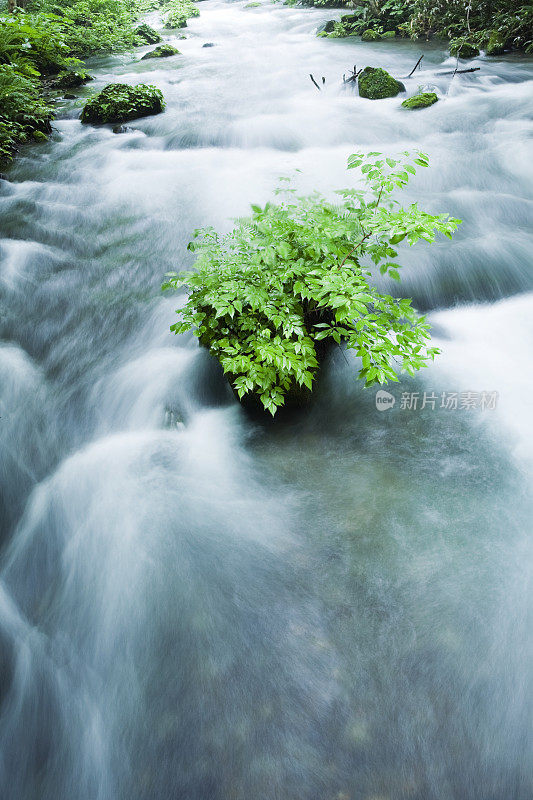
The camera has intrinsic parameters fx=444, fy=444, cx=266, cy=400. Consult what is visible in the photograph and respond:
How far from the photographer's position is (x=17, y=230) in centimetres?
548

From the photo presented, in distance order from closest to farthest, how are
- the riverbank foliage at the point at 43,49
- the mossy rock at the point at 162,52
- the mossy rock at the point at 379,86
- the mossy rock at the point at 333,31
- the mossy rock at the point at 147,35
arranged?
the riverbank foliage at the point at 43,49 < the mossy rock at the point at 379,86 < the mossy rock at the point at 162,52 < the mossy rock at the point at 333,31 < the mossy rock at the point at 147,35

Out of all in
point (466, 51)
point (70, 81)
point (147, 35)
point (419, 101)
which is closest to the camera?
point (419, 101)

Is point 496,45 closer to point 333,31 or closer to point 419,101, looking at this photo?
point 419,101

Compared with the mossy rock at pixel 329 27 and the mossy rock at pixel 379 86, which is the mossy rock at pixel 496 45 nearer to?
the mossy rock at pixel 379 86

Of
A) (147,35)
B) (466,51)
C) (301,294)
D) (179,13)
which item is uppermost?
(179,13)

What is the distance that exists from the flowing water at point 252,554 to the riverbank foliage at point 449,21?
8.00 metres

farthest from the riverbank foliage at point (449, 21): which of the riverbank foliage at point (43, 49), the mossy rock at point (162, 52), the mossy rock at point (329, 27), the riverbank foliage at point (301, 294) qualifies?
the riverbank foliage at point (301, 294)

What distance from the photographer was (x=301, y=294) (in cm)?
265

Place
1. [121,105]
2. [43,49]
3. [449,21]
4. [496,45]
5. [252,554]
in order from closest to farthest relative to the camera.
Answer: [252,554]
[121,105]
[43,49]
[496,45]
[449,21]

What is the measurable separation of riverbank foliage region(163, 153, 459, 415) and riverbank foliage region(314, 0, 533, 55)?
10.8 meters

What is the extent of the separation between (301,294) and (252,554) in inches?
61.2

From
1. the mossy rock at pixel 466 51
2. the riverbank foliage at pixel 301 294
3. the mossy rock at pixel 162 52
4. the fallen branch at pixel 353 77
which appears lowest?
the riverbank foliage at pixel 301 294

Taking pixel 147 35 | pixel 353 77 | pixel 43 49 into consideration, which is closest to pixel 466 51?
pixel 353 77

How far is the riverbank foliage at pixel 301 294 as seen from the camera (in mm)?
2529
